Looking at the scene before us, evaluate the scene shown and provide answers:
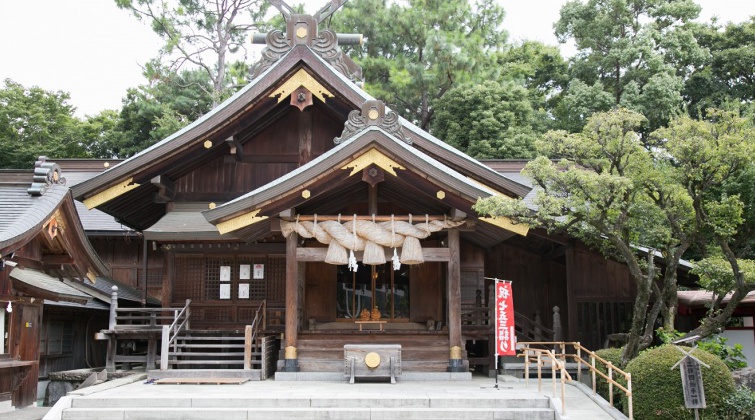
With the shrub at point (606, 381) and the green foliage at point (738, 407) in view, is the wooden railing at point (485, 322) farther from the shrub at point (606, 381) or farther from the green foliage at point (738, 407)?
the green foliage at point (738, 407)

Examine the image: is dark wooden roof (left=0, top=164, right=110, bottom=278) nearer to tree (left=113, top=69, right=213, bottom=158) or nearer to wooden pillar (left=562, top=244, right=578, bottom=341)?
wooden pillar (left=562, top=244, right=578, bottom=341)

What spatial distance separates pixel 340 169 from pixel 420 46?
23609 mm

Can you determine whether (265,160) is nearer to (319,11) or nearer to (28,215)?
(319,11)

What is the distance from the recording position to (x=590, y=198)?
1321cm

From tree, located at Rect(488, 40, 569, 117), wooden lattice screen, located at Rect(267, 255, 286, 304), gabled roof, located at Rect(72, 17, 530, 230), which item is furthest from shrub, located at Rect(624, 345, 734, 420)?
tree, located at Rect(488, 40, 569, 117)

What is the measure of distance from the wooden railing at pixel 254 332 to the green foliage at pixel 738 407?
29.0ft

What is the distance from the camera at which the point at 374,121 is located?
620 inches

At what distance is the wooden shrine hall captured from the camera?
1542 centimetres

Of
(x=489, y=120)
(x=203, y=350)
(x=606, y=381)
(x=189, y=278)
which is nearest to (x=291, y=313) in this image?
(x=203, y=350)

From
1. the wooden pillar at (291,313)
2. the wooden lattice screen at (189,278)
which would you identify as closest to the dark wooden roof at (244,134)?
the wooden lattice screen at (189,278)

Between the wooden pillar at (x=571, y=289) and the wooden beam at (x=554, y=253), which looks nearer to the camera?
the wooden pillar at (x=571, y=289)

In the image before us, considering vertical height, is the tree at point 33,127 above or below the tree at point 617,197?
above

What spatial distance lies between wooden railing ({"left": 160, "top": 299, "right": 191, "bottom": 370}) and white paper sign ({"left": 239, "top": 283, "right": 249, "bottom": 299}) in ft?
4.61

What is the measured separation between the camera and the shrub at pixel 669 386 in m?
11.5
